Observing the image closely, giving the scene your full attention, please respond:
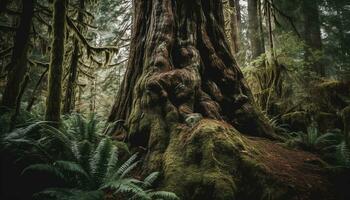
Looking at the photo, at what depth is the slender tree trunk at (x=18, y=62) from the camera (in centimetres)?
586

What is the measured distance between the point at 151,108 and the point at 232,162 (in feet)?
5.52

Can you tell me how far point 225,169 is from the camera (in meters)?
3.68

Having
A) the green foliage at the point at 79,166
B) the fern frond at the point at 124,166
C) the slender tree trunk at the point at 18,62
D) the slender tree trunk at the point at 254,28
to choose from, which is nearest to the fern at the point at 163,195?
the green foliage at the point at 79,166

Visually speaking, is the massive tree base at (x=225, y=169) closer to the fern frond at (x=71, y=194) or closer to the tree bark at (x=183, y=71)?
the tree bark at (x=183, y=71)

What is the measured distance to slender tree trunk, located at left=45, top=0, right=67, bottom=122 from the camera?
452cm

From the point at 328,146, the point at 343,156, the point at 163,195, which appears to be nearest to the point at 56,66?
the point at 163,195

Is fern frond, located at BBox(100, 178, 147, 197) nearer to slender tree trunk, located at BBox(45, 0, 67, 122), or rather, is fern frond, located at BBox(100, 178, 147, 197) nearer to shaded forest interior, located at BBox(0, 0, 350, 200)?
shaded forest interior, located at BBox(0, 0, 350, 200)

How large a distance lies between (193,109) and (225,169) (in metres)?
1.50

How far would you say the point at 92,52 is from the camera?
7.29 meters

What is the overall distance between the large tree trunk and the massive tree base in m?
0.01

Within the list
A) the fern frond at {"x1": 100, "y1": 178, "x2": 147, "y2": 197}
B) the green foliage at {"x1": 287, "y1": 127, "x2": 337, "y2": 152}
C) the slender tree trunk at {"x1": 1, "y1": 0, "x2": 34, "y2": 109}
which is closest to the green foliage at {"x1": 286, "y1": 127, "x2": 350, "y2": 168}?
the green foliage at {"x1": 287, "y1": 127, "x2": 337, "y2": 152}

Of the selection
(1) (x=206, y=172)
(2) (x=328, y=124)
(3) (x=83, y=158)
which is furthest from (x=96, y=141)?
(2) (x=328, y=124)

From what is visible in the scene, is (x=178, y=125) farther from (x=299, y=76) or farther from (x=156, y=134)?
(x=299, y=76)

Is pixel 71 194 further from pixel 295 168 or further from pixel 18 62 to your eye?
pixel 18 62
